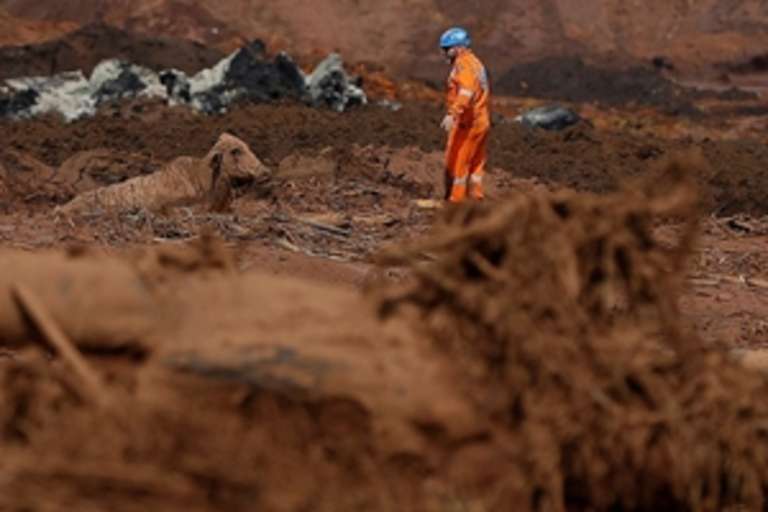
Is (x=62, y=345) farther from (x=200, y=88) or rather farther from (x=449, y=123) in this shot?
(x=200, y=88)

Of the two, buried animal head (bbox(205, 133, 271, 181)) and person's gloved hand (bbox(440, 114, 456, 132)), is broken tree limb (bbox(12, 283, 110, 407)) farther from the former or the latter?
buried animal head (bbox(205, 133, 271, 181))

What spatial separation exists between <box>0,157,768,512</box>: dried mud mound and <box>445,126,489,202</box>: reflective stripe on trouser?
788cm

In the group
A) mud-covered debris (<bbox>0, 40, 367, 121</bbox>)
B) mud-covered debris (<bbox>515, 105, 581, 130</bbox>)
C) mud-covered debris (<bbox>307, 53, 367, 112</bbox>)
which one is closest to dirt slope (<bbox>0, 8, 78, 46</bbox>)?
mud-covered debris (<bbox>0, 40, 367, 121</bbox>)

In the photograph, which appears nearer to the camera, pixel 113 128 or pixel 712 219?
pixel 712 219

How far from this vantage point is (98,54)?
29.1m

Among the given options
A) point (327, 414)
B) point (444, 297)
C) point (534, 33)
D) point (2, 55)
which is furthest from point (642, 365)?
point (534, 33)

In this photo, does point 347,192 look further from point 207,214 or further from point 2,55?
point 2,55

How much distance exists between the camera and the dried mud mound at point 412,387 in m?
3.49

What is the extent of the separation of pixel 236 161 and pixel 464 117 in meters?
2.71

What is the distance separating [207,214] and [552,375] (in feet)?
26.7

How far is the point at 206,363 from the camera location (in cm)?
355

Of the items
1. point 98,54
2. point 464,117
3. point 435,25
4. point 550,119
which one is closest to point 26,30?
point 98,54

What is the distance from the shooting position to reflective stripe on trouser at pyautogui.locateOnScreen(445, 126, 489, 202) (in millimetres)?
11852

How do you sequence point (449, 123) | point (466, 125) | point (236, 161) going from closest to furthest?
point (449, 123), point (466, 125), point (236, 161)
